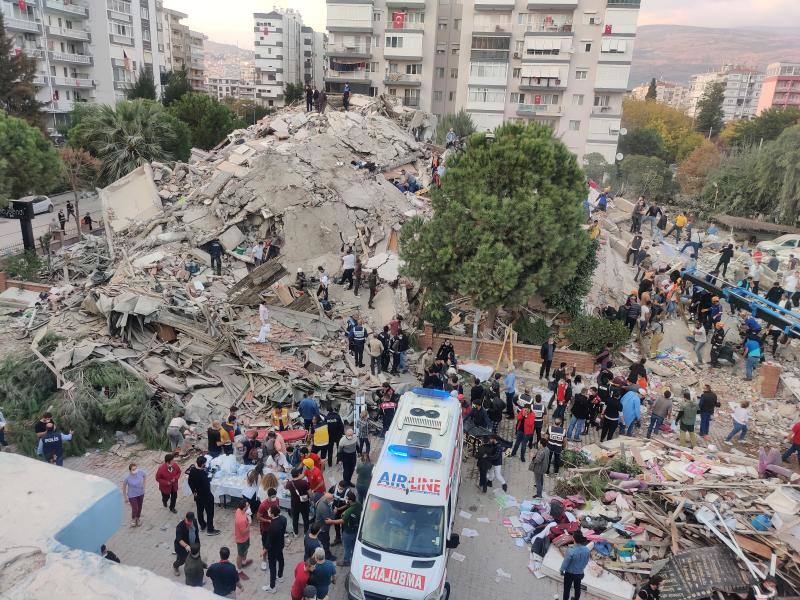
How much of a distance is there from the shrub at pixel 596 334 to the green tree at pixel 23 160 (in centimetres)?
2313

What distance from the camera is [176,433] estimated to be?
39.7 ft

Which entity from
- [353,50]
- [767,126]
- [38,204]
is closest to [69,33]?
[353,50]

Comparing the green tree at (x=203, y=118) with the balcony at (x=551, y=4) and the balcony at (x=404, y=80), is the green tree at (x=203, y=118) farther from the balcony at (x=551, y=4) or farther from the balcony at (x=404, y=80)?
the balcony at (x=551, y=4)

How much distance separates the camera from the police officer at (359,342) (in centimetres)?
1619

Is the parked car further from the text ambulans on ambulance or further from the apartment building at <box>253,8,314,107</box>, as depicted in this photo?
the apartment building at <box>253,8,314,107</box>

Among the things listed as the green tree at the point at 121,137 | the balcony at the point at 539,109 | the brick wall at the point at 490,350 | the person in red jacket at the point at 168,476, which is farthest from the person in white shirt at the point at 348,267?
the balcony at the point at 539,109

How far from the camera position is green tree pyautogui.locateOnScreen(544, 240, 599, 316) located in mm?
18406

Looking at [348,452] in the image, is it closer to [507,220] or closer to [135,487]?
[135,487]

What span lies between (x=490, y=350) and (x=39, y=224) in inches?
1148

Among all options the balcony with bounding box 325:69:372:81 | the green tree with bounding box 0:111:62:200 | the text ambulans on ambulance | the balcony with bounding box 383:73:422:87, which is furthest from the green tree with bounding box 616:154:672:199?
the text ambulans on ambulance

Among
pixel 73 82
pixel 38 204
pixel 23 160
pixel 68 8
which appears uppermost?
pixel 68 8

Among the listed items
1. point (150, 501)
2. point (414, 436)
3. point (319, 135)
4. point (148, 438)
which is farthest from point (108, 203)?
point (414, 436)

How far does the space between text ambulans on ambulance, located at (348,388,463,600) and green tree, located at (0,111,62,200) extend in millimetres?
22663

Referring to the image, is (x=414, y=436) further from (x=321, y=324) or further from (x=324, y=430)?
(x=321, y=324)
